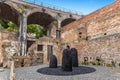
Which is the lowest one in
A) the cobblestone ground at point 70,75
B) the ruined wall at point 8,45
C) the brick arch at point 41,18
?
the cobblestone ground at point 70,75

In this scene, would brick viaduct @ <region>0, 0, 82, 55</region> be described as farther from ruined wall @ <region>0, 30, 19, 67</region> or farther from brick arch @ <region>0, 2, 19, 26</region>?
ruined wall @ <region>0, 30, 19, 67</region>

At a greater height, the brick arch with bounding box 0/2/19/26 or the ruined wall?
the brick arch with bounding box 0/2/19/26

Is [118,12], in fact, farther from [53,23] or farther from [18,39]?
[53,23]

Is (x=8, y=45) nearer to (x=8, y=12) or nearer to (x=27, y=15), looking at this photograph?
(x=27, y=15)

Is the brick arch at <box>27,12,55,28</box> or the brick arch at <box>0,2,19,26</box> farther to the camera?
the brick arch at <box>27,12,55,28</box>

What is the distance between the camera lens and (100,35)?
16172 millimetres

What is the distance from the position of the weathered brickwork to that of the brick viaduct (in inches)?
207

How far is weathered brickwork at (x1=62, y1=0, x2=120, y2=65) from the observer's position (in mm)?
13664

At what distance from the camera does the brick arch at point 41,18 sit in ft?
83.0

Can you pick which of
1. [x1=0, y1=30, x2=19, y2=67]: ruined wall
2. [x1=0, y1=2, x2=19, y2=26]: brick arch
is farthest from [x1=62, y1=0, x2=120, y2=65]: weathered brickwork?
[x1=0, y1=2, x2=19, y2=26]: brick arch

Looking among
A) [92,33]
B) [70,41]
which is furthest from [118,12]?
[70,41]

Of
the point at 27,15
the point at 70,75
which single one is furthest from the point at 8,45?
the point at 70,75

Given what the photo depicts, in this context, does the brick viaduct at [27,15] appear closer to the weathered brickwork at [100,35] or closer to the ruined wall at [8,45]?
the ruined wall at [8,45]

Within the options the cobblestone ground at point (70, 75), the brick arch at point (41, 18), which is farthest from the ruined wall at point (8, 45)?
the cobblestone ground at point (70, 75)
